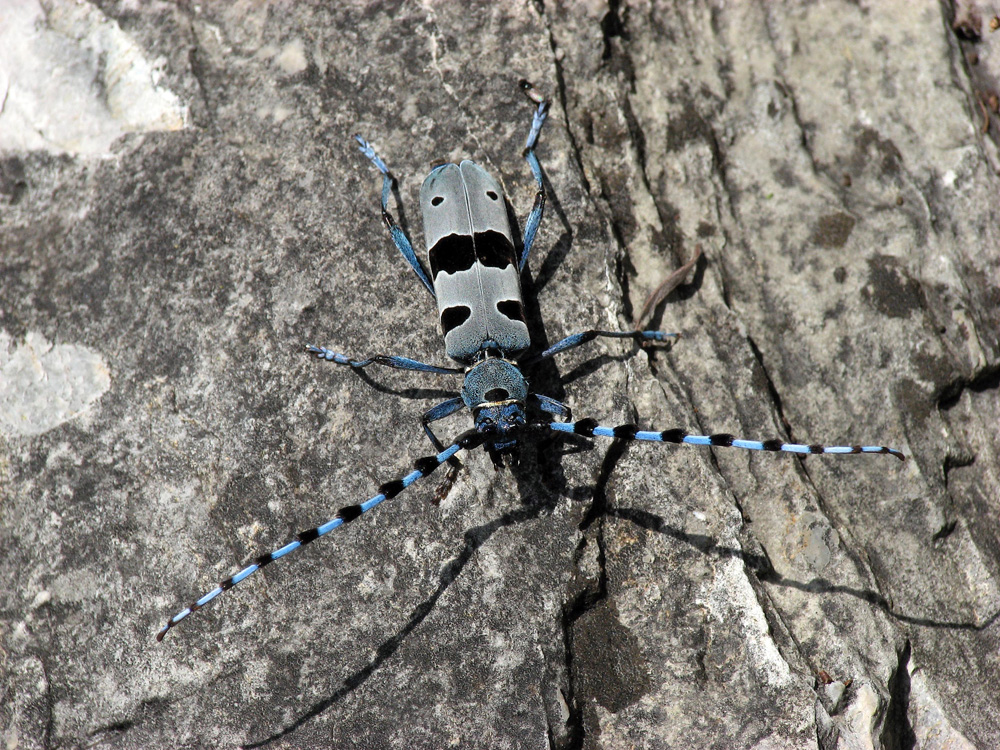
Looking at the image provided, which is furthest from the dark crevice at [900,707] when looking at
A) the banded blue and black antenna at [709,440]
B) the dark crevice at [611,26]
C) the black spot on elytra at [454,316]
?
the dark crevice at [611,26]

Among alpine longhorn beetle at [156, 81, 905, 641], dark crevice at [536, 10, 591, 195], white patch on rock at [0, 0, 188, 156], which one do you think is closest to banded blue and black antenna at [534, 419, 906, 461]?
alpine longhorn beetle at [156, 81, 905, 641]

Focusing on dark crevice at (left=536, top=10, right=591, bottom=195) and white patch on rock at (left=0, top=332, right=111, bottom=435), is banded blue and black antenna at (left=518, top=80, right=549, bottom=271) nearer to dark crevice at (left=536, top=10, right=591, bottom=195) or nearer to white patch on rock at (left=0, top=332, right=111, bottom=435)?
dark crevice at (left=536, top=10, right=591, bottom=195)

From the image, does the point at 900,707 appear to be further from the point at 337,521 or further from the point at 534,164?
the point at 534,164

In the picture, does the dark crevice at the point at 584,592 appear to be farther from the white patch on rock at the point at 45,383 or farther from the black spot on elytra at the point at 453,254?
the white patch on rock at the point at 45,383

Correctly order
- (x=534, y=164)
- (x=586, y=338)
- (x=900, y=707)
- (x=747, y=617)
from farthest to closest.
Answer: (x=534, y=164) → (x=586, y=338) → (x=900, y=707) → (x=747, y=617)

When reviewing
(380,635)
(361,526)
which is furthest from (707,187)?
(380,635)

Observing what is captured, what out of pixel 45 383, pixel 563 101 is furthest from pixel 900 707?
pixel 45 383
